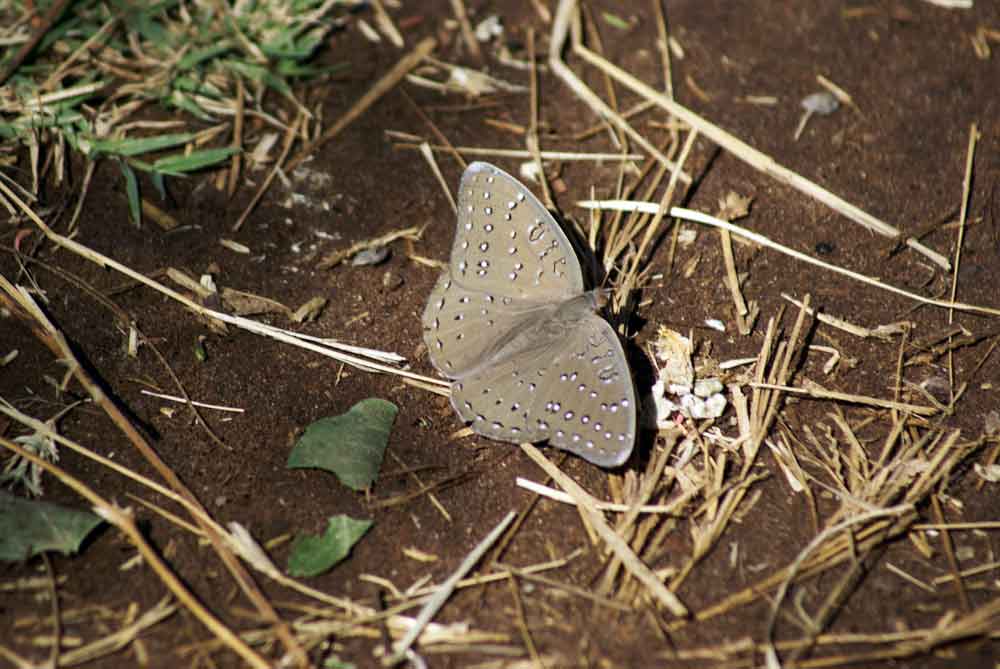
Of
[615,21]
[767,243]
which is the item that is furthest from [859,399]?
[615,21]

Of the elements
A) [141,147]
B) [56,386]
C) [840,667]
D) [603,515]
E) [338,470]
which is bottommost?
[840,667]

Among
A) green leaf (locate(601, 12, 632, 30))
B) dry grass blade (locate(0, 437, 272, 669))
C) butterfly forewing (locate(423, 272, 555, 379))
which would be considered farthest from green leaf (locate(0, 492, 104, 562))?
green leaf (locate(601, 12, 632, 30))

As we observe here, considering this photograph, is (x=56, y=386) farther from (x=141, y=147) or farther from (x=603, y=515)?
(x=603, y=515)

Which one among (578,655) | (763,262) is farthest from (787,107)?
(578,655)

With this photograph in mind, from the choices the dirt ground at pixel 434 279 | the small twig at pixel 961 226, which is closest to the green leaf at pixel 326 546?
the dirt ground at pixel 434 279

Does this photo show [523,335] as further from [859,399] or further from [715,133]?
[715,133]

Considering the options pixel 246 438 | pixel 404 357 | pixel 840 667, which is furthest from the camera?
pixel 404 357
